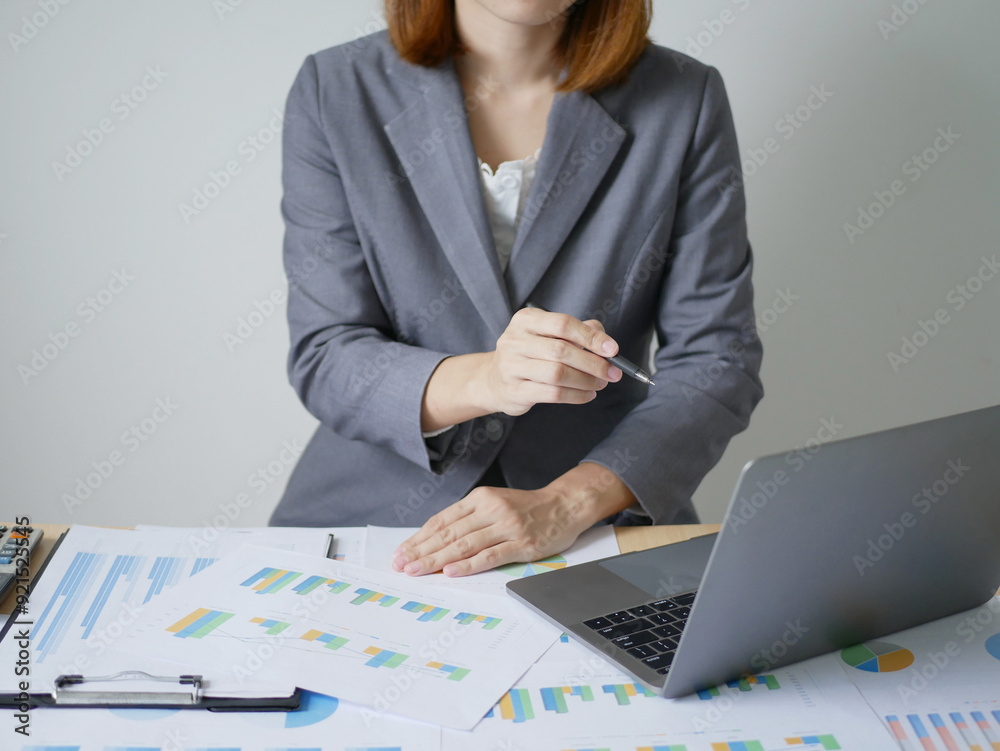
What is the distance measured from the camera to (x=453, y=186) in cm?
120

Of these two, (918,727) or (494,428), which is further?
(494,428)

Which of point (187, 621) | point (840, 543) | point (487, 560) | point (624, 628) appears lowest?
point (187, 621)

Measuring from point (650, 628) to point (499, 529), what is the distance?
0.71 ft

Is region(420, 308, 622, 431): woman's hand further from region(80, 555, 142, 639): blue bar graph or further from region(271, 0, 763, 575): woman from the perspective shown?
region(80, 555, 142, 639): blue bar graph

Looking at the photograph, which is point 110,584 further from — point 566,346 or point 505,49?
point 505,49

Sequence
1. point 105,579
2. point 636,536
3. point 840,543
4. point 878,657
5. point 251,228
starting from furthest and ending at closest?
point 251,228
point 636,536
point 105,579
point 878,657
point 840,543

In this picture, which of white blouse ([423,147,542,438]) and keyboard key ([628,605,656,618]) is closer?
keyboard key ([628,605,656,618])

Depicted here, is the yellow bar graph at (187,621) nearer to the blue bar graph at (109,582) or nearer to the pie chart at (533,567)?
the blue bar graph at (109,582)

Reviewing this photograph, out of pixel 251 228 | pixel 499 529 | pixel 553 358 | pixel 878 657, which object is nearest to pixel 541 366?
pixel 553 358

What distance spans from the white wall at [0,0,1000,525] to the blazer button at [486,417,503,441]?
2.75ft

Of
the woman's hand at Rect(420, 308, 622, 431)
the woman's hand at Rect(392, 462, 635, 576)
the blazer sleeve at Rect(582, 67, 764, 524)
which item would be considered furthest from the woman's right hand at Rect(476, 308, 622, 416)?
the blazer sleeve at Rect(582, 67, 764, 524)

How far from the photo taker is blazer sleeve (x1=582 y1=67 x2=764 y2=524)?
44.9 inches

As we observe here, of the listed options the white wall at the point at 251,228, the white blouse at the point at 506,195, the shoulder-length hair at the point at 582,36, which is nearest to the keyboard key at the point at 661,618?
the white blouse at the point at 506,195

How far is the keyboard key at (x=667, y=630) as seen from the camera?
758 mm
